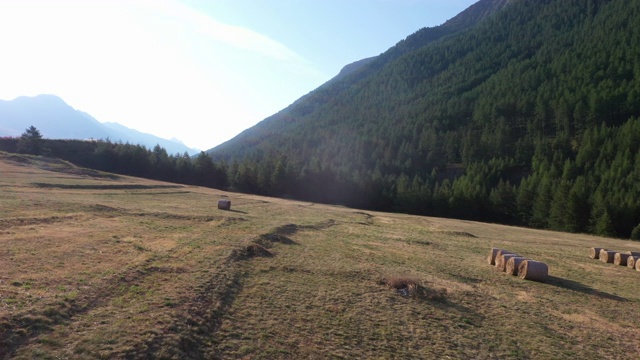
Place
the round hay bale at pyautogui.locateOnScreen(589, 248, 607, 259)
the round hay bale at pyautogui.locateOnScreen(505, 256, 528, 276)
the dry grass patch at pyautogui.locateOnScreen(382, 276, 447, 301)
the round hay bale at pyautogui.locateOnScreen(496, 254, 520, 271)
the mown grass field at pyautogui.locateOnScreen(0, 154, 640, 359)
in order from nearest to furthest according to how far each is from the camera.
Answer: the mown grass field at pyautogui.locateOnScreen(0, 154, 640, 359), the dry grass patch at pyautogui.locateOnScreen(382, 276, 447, 301), the round hay bale at pyautogui.locateOnScreen(505, 256, 528, 276), the round hay bale at pyautogui.locateOnScreen(496, 254, 520, 271), the round hay bale at pyautogui.locateOnScreen(589, 248, 607, 259)

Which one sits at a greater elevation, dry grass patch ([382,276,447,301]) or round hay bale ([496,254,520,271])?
round hay bale ([496,254,520,271])

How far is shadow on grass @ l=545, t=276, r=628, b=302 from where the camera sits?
22.0m

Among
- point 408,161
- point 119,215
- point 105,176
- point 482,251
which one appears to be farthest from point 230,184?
point 482,251

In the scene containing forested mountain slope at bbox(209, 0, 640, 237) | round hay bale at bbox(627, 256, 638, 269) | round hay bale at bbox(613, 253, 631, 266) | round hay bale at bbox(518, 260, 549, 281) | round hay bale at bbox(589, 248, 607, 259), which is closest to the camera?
round hay bale at bbox(518, 260, 549, 281)

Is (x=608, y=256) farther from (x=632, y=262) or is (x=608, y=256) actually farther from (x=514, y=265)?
(x=514, y=265)

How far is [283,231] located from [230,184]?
94.5 m

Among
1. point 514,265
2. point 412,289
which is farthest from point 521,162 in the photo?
point 412,289

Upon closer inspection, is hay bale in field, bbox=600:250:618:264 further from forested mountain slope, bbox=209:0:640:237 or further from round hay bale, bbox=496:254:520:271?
forested mountain slope, bbox=209:0:640:237

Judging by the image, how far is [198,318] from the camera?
13.7m

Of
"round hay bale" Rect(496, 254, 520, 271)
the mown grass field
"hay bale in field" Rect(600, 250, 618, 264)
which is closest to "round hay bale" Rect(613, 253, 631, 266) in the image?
"hay bale in field" Rect(600, 250, 618, 264)

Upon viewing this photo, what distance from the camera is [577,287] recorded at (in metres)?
23.8

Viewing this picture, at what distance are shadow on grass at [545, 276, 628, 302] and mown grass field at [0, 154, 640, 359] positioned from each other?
0.10m

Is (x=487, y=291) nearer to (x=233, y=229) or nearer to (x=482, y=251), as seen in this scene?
(x=482, y=251)

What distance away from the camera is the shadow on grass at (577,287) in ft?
72.3
